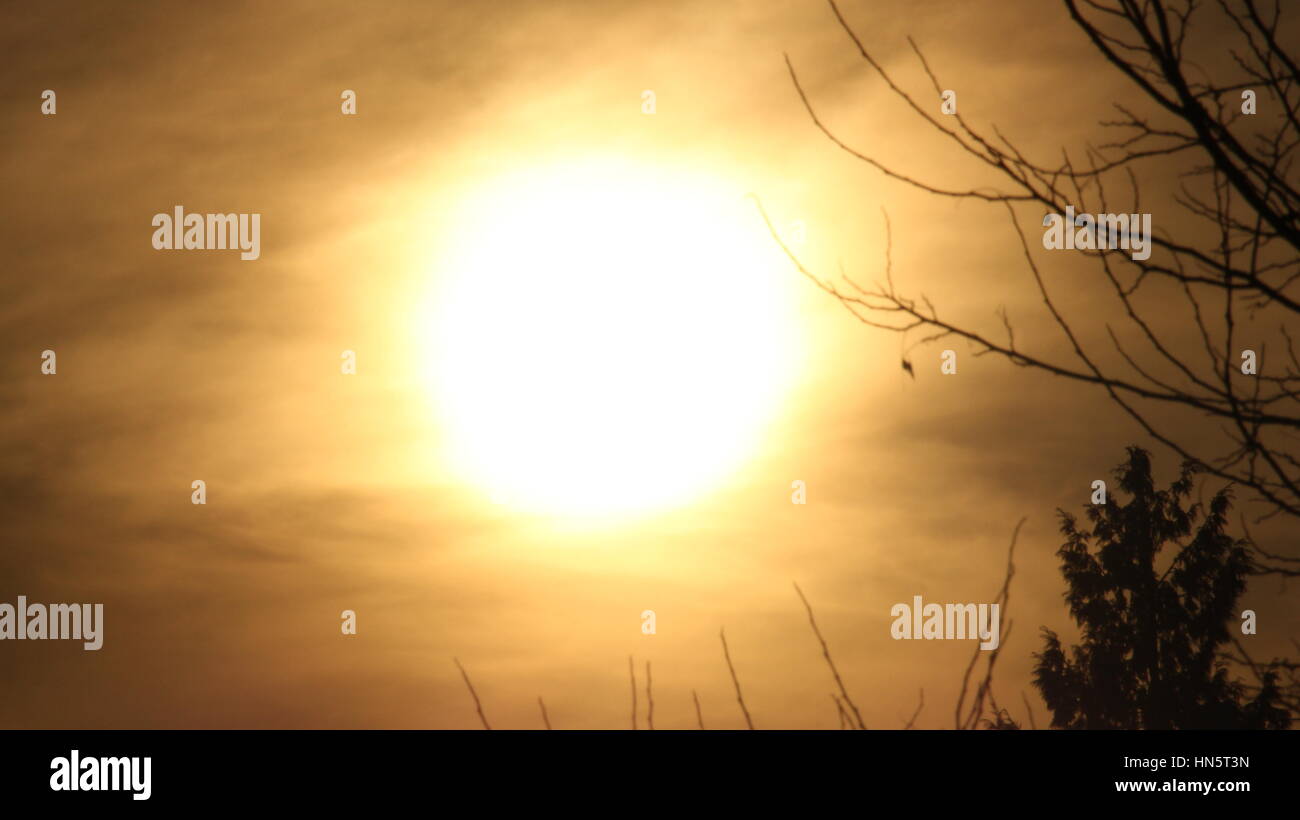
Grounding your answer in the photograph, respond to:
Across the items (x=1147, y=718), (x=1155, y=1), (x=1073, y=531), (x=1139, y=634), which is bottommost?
(x=1147, y=718)

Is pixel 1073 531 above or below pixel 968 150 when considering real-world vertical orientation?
below

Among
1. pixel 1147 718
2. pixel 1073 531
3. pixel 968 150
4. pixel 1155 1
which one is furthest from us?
pixel 1073 531

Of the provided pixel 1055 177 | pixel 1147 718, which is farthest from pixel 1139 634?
pixel 1055 177

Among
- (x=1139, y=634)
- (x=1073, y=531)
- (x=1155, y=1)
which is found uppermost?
(x=1155, y=1)

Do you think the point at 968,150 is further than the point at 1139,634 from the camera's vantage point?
No
